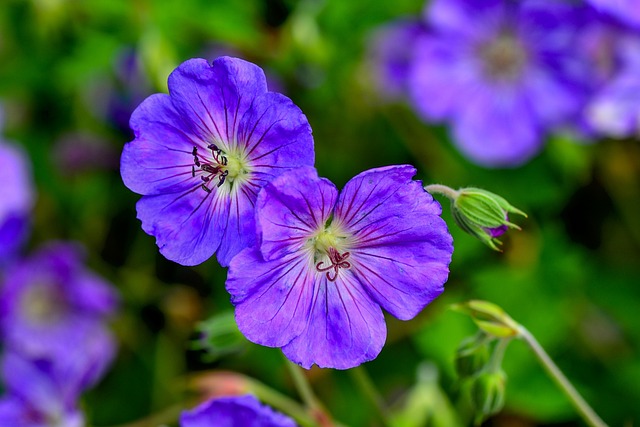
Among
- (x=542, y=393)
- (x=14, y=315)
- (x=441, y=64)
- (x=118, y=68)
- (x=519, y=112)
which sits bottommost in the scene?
(x=542, y=393)

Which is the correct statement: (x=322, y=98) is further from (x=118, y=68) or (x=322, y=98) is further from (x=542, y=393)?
(x=542, y=393)

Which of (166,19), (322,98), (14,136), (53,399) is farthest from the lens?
(14,136)

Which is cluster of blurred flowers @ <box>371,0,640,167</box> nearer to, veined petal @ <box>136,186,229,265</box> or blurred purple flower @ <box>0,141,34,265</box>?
blurred purple flower @ <box>0,141,34,265</box>

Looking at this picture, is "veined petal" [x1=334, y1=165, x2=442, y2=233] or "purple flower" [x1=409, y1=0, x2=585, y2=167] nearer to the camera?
"veined petal" [x1=334, y1=165, x2=442, y2=233]

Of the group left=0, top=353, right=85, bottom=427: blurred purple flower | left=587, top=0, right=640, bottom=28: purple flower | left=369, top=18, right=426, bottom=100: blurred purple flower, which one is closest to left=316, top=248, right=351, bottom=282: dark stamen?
left=0, top=353, right=85, bottom=427: blurred purple flower

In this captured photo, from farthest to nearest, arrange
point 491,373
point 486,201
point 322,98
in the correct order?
point 322,98 → point 491,373 → point 486,201

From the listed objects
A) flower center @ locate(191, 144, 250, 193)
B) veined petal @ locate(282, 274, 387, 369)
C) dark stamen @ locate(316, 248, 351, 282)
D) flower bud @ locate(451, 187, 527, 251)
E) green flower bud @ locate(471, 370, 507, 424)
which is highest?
flower center @ locate(191, 144, 250, 193)

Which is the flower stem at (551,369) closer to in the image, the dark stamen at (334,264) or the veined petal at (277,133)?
the dark stamen at (334,264)

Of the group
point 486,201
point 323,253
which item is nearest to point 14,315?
point 323,253
